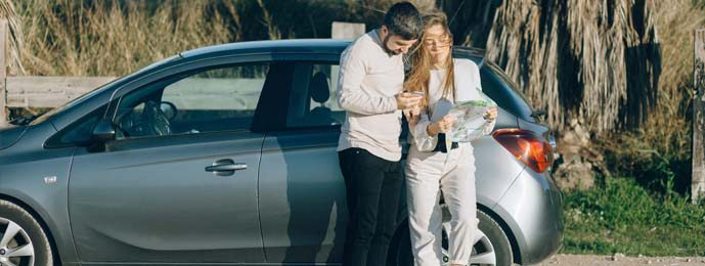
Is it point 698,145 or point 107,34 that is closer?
point 698,145

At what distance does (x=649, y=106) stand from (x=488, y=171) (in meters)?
4.77

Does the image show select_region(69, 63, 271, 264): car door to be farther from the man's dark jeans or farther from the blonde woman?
the blonde woman

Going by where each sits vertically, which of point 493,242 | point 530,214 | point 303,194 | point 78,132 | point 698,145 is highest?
point 78,132

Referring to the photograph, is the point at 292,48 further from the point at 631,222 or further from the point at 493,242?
the point at 631,222

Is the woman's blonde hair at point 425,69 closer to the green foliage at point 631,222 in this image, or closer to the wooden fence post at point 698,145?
the green foliage at point 631,222

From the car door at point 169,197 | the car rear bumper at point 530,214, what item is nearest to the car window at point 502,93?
the car rear bumper at point 530,214

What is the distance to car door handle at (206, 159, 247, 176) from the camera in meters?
7.43

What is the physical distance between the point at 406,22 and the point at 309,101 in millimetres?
1095

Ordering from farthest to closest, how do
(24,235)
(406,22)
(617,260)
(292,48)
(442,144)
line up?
(617,260) → (292,48) → (24,235) → (442,144) → (406,22)

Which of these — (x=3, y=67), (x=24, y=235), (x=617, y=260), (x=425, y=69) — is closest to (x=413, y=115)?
(x=425, y=69)

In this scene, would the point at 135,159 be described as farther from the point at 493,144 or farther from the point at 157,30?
the point at 157,30

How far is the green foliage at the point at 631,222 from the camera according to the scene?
9695 millimetres

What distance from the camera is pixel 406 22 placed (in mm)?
6691

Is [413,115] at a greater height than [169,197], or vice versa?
[413,115]
